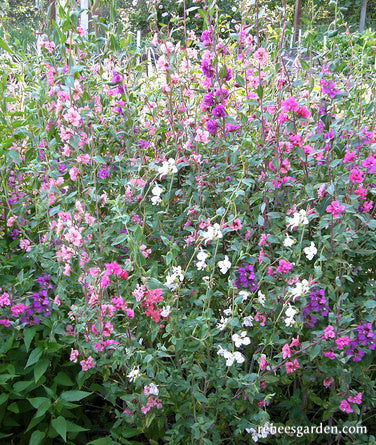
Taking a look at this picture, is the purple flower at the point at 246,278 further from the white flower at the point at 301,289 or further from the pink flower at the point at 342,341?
the pink flower at the point at 342,341

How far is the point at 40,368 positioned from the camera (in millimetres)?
1772

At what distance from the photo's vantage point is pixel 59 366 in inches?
78.2

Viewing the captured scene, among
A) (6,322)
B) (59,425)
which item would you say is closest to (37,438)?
(59,425)

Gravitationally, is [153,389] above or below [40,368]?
above

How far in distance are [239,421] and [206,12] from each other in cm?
149

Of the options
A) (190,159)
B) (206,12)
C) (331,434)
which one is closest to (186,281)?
(190,159)

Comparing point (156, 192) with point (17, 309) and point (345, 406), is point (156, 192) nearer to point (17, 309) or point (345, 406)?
point (17, 309)

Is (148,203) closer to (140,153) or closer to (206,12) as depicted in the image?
(140,153)

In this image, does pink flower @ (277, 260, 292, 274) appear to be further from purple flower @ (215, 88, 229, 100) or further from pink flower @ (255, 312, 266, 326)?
purple flower @ (215, 88, 229, 100)

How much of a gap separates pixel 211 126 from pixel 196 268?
22.2 inches

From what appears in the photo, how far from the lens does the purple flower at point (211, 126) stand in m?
1.84

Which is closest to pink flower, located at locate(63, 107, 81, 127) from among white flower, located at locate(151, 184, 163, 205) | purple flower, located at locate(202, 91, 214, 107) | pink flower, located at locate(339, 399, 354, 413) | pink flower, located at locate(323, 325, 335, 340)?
white flower, located at locate(151, 184, 163, 205)

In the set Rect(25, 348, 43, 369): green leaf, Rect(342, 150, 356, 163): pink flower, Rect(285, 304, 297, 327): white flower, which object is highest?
Rect(342, 150, 356, 163): pink flower

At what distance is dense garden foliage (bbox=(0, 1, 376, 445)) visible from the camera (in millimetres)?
1560
